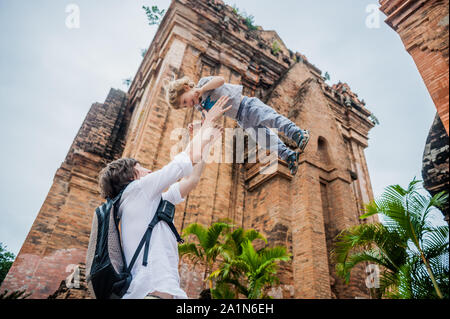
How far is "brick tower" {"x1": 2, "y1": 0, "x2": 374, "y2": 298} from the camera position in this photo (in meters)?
7.57

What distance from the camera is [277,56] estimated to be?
1361 cm

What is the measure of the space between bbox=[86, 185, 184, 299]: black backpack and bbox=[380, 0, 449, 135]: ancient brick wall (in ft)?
10.8

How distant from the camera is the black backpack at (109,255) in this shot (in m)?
1.56

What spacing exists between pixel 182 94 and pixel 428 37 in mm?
3113

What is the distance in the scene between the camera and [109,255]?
160 cm

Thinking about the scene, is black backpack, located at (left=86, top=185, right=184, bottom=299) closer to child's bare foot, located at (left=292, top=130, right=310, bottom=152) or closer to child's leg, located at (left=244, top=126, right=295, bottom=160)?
child's bare foot, located at (left=292, top=130, right=310, bottom=152)

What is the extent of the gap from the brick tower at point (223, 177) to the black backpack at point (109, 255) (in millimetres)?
5576

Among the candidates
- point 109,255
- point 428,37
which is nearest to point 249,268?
point 109,255

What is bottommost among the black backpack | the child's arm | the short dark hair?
the black backpack

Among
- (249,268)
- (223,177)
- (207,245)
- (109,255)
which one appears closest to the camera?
(109,255)

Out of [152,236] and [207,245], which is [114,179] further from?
[207,245]

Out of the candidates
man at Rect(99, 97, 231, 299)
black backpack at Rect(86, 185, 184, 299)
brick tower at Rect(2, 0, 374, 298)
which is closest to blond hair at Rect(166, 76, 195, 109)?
man at Rect(99, 97, 231, 299)
